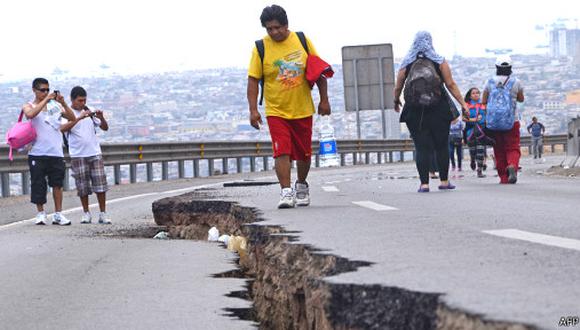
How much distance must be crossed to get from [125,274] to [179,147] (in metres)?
22.9

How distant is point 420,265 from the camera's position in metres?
5.20

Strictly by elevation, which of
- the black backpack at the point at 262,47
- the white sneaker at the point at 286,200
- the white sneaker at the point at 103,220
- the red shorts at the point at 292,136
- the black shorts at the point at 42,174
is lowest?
the white sneaker at the point at 103,220

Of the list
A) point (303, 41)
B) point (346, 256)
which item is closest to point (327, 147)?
point (303, 41)

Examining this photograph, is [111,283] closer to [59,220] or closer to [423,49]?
[59,220]

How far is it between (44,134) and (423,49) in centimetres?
399

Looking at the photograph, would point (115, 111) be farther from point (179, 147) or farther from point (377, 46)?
point (179, 147)

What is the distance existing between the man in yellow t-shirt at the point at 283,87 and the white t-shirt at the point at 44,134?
3013 mm

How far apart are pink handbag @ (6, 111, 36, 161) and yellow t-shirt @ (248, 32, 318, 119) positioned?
3211 millimetres

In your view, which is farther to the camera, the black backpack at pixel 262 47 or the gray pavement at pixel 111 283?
the black backpack at pixel 262 47

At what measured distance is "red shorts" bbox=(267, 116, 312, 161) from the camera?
34.8 feet

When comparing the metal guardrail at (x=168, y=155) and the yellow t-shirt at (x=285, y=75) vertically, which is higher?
the yellow t-shirt at (x=285, y=75)

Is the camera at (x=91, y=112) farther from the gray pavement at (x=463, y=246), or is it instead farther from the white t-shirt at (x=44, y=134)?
the gray pavement at (x=463, y=246)

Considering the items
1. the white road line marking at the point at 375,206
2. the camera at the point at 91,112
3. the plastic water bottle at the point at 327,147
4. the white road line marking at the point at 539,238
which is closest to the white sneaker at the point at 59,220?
the camera at the point at 91,112

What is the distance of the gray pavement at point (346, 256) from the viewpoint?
431 cm
